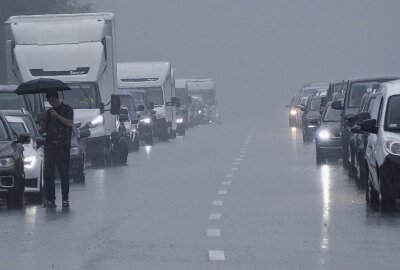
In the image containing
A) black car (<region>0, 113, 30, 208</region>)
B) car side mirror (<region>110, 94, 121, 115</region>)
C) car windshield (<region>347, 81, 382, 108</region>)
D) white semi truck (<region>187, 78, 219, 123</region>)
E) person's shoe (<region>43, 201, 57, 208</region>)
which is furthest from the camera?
white semi truck (<region>187, 78, 219, 123</region>)

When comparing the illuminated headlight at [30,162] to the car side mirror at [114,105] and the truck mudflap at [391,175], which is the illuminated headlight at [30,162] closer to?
the truck mudflap at [391,175]

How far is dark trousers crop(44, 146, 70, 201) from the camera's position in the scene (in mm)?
22062

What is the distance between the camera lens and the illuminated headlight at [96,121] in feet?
115

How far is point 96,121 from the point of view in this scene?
116 ft


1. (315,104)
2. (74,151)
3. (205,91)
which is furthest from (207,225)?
(205,91)

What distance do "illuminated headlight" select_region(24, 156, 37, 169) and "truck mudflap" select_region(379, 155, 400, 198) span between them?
5.68 metres

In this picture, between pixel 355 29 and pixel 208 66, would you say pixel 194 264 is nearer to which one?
pixel 208 66

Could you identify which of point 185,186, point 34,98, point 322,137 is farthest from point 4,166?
point 322,137

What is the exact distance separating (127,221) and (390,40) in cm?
15707

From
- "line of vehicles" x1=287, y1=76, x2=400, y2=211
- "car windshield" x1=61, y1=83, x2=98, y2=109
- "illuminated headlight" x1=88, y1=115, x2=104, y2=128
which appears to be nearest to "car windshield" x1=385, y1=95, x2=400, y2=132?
"line of vehicles" x1=287, y1=76, x2=400, y2=211

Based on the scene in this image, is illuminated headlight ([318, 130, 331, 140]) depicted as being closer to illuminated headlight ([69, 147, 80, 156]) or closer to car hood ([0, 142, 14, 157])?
illuminated headlight ([69, 147, 80, 156])

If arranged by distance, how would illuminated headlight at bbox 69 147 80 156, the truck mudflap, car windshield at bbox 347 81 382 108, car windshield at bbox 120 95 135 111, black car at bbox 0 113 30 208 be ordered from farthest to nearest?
car windshield at bbox 120 95 135 111, car windshield at bbox 347 81 382 108, illuminated headlight at bbox 69 147 80 156, black car at bbox 0 113 30 208, the truck mudflap

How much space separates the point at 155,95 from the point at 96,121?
64.3 feet

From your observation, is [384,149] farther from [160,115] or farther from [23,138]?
→ [160,115]
